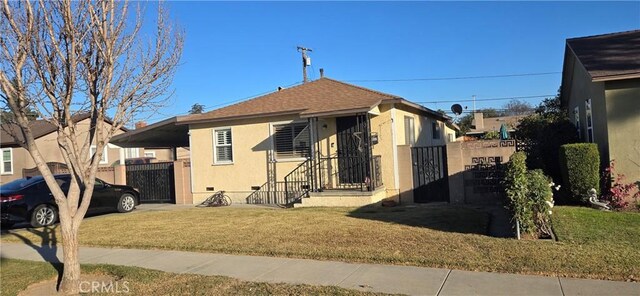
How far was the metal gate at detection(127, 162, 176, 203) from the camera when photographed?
718 inches

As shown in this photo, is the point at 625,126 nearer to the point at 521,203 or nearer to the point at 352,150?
the point at 521,203

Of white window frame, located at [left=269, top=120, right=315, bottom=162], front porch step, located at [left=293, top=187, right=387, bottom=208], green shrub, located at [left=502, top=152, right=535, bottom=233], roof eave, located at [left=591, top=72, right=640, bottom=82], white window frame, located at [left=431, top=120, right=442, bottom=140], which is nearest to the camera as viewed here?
green shrub, located at [left=502, top=152, right=535, bottom=233]

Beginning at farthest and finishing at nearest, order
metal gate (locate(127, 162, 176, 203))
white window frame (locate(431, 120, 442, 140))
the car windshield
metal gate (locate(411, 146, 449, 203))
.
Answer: white window frame (locate(431, 120, 442, 140)) < metal gate (locate(127, 162, 176, 203)) < the car windshield < metal gate (locate(411, 146, 449, 203))

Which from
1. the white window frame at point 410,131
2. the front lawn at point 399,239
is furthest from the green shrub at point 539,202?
the white window frame at point 410,131

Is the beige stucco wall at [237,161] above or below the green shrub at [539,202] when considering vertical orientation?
above

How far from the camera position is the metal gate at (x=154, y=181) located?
18234 mm

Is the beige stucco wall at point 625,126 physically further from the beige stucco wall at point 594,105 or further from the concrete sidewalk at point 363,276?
the concrete sidewalk at point 363,276

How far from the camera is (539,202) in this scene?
743cm

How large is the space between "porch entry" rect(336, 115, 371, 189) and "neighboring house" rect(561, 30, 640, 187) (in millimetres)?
5676

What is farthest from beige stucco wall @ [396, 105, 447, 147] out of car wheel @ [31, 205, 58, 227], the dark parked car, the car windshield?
A: the car windshield

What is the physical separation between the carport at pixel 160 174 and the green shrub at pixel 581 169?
12.5m

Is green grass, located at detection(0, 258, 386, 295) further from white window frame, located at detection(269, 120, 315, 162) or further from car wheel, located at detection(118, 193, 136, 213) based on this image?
white window frame, located at detection(269, 120, 315, 162)

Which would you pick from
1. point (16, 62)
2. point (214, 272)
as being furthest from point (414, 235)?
point (16, 62)

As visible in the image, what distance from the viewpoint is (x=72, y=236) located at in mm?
5957
